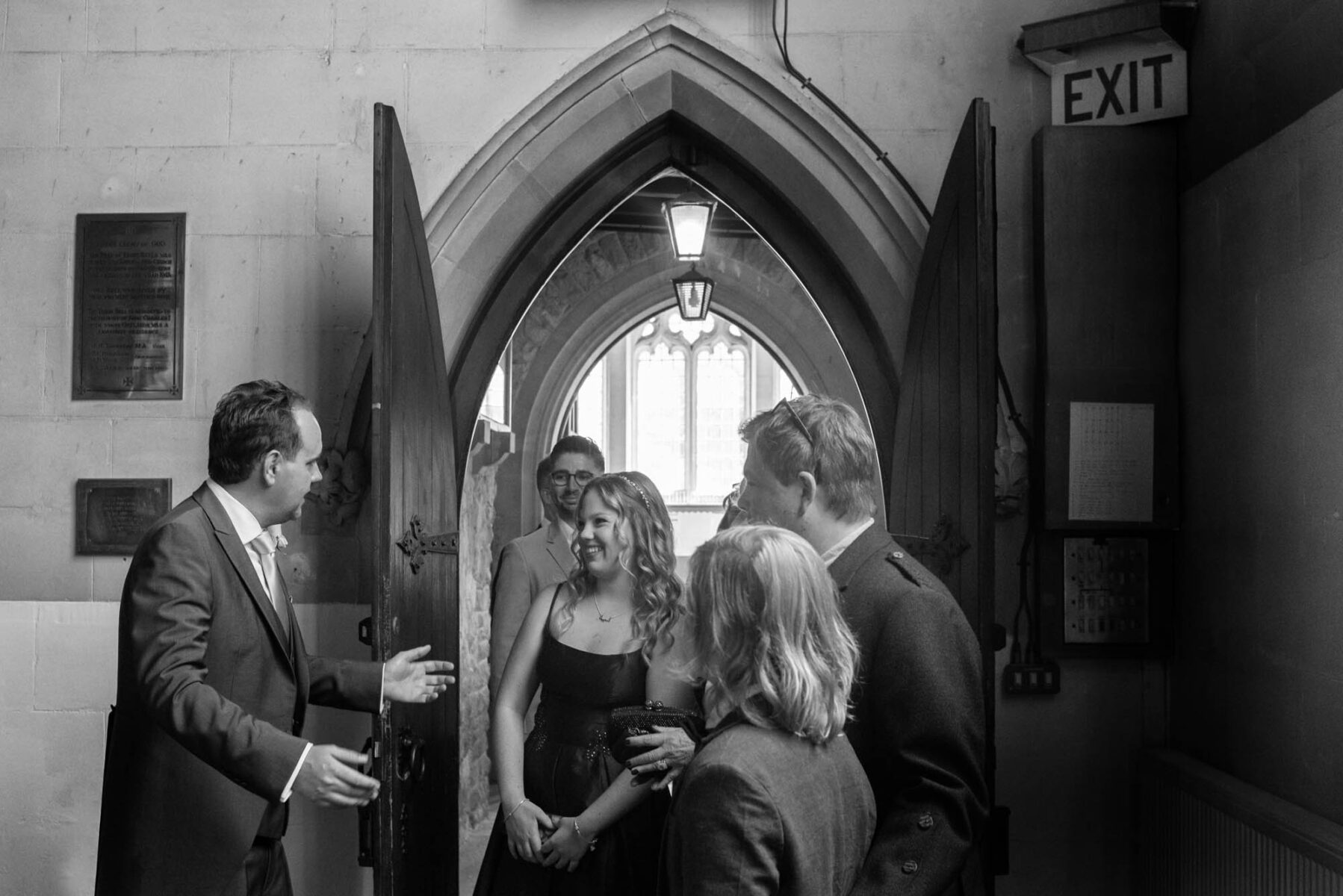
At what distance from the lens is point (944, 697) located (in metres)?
1.76

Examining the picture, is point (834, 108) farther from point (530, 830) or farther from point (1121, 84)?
point (530, 830)

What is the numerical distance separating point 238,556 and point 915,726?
4.10ft

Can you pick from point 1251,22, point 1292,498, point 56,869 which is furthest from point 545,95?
point 56,869

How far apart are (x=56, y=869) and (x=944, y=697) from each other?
2.58 m

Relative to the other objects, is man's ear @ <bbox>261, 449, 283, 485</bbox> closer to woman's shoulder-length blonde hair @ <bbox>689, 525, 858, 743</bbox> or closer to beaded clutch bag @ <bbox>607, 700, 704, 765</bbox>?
beaded clutch bag @ <bbox>607, 700, 704, 765</bbox>

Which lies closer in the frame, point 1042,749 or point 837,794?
point 837,794

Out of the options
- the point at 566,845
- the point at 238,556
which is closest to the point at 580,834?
the point at 566,845

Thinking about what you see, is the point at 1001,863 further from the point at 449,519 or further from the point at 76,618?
the point at 76,618

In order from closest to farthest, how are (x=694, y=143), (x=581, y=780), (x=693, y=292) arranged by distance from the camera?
(x=581, y=780) → (x=694, y=143) → (x=693, y=292)

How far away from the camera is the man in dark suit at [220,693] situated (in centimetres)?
201

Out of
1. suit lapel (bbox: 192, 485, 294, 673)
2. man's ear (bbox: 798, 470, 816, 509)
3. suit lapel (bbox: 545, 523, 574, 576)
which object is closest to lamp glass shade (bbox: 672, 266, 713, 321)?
suit lapel (bbox: 545, 523, 574, 576)

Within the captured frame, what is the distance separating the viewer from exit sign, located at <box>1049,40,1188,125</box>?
3.07m

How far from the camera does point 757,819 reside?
142cm

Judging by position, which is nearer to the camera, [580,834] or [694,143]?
[580,834]
